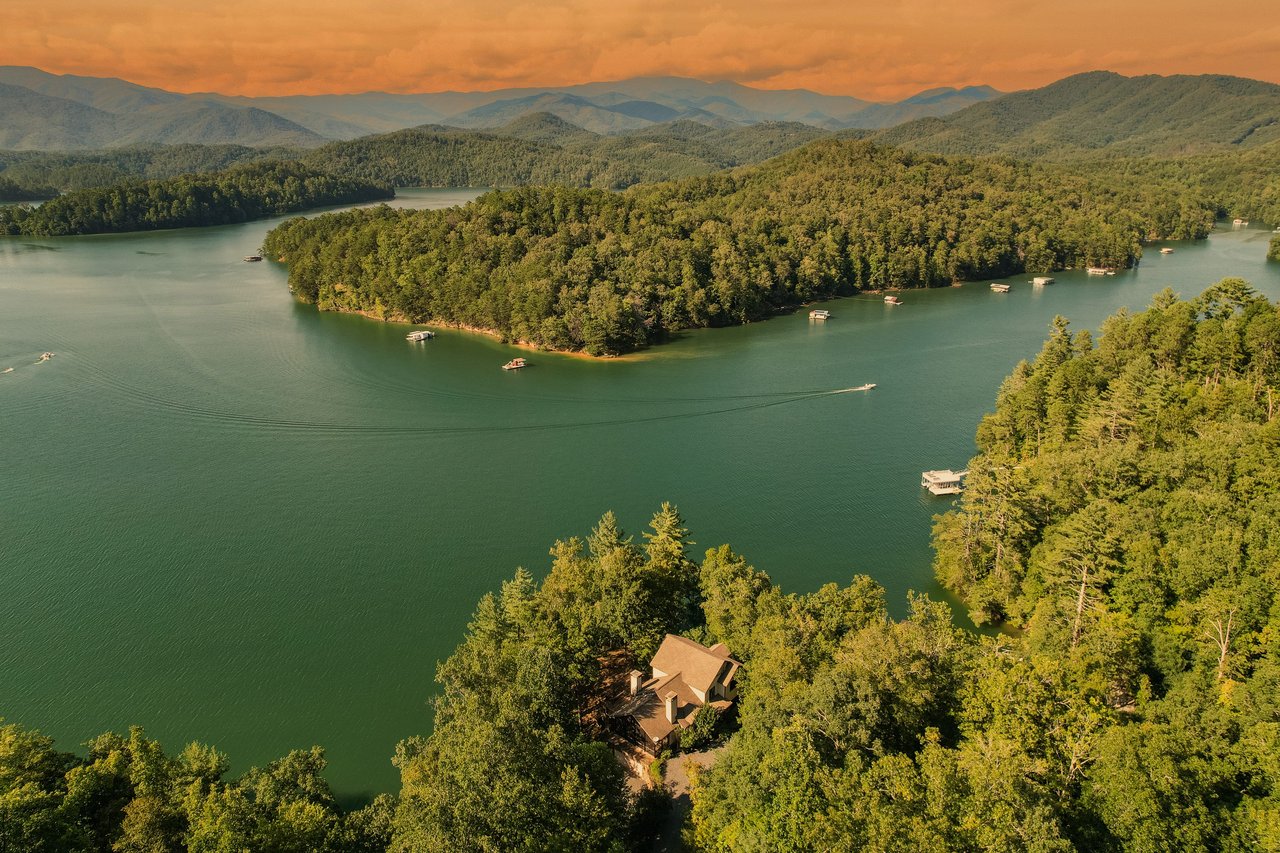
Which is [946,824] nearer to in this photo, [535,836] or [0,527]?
[535,836]

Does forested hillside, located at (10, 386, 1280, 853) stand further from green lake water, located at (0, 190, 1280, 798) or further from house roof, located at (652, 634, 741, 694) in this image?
green lake water, located at (0, 190, 1280, 798)

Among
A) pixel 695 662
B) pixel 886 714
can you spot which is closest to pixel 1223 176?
pixel 695 662

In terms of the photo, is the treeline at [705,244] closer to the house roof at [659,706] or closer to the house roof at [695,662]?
the house roof at [695,662]

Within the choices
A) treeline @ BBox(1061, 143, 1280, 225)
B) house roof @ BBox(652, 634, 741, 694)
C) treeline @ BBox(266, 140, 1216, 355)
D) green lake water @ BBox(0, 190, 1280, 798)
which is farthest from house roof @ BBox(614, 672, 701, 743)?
treeline @ BBox(1061, 143, 1280, 225)

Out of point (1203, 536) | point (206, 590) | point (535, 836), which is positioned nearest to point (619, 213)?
point (206, 590)

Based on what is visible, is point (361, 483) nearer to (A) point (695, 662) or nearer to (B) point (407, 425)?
(B) point (407, 425)

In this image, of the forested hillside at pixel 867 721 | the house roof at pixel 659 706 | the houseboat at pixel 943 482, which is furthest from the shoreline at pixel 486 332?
the house roof at pixel 659 706
